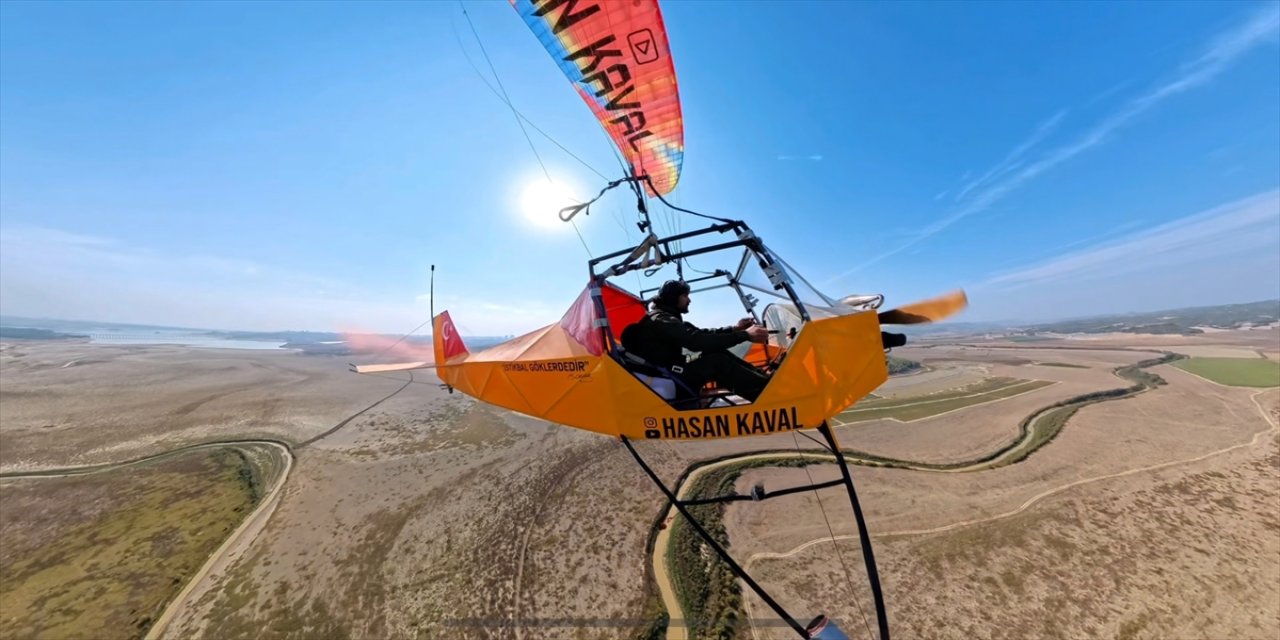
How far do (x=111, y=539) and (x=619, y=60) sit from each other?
34215mm

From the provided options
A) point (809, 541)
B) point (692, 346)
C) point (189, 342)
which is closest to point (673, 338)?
point (692, 346)

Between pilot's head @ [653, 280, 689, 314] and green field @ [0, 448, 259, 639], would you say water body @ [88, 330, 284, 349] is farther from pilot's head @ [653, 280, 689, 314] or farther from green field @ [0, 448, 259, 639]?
pilot's head @ [653, 280, 689, 314]

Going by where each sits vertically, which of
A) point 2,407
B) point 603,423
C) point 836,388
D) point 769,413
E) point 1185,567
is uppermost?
point 836,388

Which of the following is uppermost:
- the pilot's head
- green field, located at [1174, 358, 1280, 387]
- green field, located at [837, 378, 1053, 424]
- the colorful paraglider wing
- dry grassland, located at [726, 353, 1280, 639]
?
the colorful paraglider wing

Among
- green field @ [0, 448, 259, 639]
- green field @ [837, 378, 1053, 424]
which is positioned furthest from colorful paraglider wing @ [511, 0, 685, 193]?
green field @ [837, 378, 1053, 424]

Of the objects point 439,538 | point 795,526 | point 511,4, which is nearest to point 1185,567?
point 795,526

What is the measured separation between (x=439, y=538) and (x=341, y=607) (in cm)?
448

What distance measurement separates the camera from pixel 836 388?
4191mm

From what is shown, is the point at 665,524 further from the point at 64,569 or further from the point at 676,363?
the point at 64,569

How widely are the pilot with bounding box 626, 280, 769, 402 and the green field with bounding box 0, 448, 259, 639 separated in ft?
81.6

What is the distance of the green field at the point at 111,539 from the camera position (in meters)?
15.5

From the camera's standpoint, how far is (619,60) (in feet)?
24.9

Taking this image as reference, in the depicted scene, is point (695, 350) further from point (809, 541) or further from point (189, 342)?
point (189, 342)

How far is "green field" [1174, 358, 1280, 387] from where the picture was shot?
44169 mm
